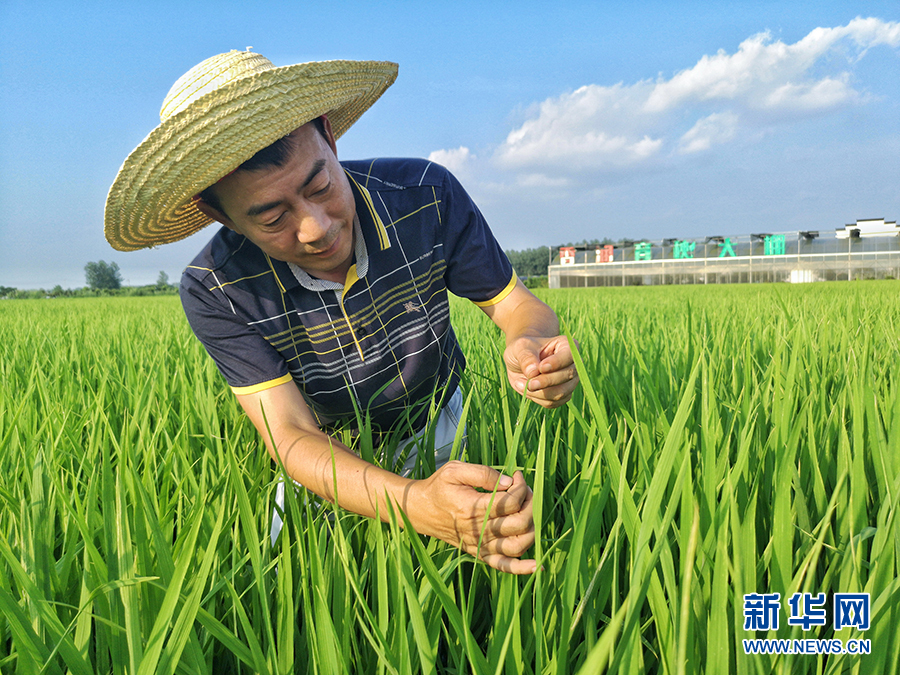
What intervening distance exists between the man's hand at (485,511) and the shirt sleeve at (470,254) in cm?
79

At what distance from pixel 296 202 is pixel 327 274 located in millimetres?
293

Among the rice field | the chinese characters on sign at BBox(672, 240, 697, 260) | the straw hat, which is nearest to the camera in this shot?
the rice field

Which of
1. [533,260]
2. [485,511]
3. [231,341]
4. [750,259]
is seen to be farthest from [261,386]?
[533,260]

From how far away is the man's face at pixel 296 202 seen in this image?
34.9 inches

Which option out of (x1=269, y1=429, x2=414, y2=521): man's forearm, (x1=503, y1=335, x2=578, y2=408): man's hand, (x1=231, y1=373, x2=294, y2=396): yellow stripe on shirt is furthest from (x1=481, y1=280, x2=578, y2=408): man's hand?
(x1=231, y1=373, x2=294, y2=396): yellow stripe on shirt

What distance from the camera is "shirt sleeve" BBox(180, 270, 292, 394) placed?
1080mm

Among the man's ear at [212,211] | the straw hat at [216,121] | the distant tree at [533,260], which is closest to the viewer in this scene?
the straw hat at [216,121]

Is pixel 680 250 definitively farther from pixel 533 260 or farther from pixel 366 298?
pixel 366 298

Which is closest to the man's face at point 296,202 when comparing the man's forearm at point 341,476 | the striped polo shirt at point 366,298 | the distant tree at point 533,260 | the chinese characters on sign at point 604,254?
the striped polo shirt at point 366,298

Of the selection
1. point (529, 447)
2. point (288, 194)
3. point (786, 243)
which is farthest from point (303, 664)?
point (786, 243)

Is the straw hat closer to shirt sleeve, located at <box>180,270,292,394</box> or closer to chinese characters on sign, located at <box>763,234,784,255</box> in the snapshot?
shirt sleeve, located at <box>180,270,292,394</box>

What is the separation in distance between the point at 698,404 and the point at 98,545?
1.05 m

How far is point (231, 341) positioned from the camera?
113cm

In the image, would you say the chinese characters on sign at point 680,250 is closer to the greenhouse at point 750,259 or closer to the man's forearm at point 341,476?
the greenhouse at point 750,259
